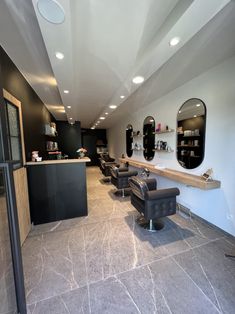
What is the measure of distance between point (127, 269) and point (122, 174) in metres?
2.33

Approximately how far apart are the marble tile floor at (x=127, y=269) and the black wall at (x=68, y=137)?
4717 millimetres

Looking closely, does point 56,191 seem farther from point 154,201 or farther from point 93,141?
point 93,141

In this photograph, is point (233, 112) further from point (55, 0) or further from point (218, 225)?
point (55, 0)

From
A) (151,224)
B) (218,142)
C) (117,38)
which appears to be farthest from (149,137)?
(117,38)

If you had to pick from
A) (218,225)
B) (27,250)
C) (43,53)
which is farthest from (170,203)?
(43,53)

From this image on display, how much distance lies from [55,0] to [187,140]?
2803mm

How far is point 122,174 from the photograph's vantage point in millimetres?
3850

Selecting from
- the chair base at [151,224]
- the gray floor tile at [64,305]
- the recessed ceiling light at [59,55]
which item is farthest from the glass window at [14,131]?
the chair base at [151,224]

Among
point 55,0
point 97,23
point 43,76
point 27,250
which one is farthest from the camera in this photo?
point 43,76

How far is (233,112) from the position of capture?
2117 millimetres

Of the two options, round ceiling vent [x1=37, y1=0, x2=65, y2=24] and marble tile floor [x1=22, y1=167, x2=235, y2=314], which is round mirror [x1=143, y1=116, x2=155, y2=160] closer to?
marble tile floor [x1=22, y1=167, x2=235, y2=314]

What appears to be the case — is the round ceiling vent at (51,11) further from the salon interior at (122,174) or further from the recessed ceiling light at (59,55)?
the recessed ceiling light at (59,55)

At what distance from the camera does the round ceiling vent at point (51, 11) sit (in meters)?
1.05

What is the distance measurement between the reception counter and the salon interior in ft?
0.06
